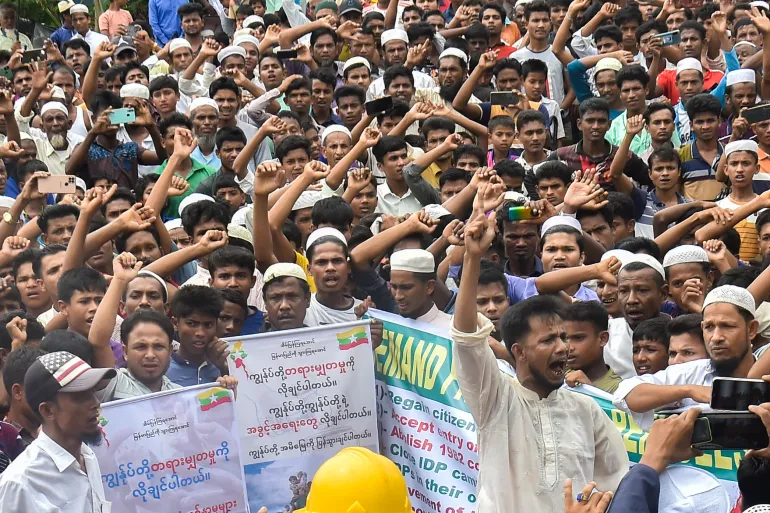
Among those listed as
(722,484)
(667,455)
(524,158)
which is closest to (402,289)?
(722,484)

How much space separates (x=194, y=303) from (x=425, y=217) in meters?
1.62

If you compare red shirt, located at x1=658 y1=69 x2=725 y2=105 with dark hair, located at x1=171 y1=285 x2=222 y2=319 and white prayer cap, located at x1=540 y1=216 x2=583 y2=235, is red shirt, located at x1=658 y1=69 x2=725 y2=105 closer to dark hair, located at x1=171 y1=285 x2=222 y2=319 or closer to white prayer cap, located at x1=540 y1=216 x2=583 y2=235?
white prayer cap, located at x1=540 y1=216 x2=583 y2=235

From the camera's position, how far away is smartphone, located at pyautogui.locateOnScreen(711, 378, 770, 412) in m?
3.85

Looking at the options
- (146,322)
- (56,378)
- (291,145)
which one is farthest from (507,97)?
(56,378)

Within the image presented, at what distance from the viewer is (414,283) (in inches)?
270

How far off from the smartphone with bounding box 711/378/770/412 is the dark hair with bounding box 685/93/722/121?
22.0 ft

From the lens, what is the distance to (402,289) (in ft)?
22.5

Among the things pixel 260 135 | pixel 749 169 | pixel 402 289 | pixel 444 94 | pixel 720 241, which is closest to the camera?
pixel 402 289

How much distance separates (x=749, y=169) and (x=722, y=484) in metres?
4.51

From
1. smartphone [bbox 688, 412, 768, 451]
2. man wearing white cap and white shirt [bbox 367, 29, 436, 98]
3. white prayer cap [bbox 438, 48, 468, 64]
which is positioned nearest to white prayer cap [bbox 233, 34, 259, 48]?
man wearing white cap and white shirt [bbox 367, 29, 436, 98]

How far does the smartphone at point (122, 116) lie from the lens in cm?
1064

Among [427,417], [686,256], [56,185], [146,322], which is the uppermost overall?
[56,185]

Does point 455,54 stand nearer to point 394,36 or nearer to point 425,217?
point 394,36

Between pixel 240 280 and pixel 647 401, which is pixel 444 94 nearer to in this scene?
pixel 240 280
